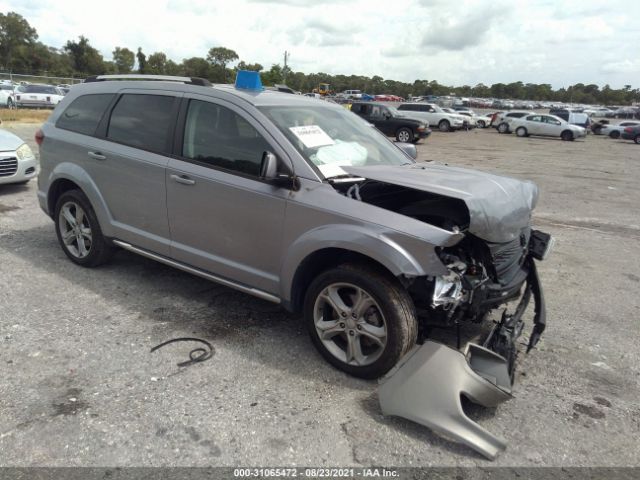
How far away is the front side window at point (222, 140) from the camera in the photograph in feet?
12.1

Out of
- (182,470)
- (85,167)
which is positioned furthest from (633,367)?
(85,167)

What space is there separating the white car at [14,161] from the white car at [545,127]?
30.6m

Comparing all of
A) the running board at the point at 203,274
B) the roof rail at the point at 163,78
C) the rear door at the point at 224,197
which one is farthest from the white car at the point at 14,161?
the rear door at the point at 224,197

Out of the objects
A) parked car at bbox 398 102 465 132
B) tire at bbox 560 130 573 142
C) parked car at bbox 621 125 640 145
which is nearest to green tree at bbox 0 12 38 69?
parked car at bbox 398 102 465 132

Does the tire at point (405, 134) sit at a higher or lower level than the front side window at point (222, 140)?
lower

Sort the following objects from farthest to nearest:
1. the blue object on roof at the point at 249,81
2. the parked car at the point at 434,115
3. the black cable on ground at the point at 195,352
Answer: the parked car at the point at 434,115, the blue object on roof at the point at 249,81, the black cable on ground at the point at 195,352

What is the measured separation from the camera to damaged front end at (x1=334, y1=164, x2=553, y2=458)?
9.26 ft

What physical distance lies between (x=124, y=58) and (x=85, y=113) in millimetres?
115315

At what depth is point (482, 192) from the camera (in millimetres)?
3188

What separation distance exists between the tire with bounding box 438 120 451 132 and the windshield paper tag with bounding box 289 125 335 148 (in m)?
31.1

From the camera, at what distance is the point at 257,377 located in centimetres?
331

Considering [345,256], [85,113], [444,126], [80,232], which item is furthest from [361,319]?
[444,126]

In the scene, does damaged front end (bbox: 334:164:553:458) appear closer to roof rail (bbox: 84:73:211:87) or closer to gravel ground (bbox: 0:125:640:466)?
gravel ground (bbox: 0:125:640:466)

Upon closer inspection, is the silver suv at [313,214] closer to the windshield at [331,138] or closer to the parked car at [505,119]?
the windshield at [331,138]
